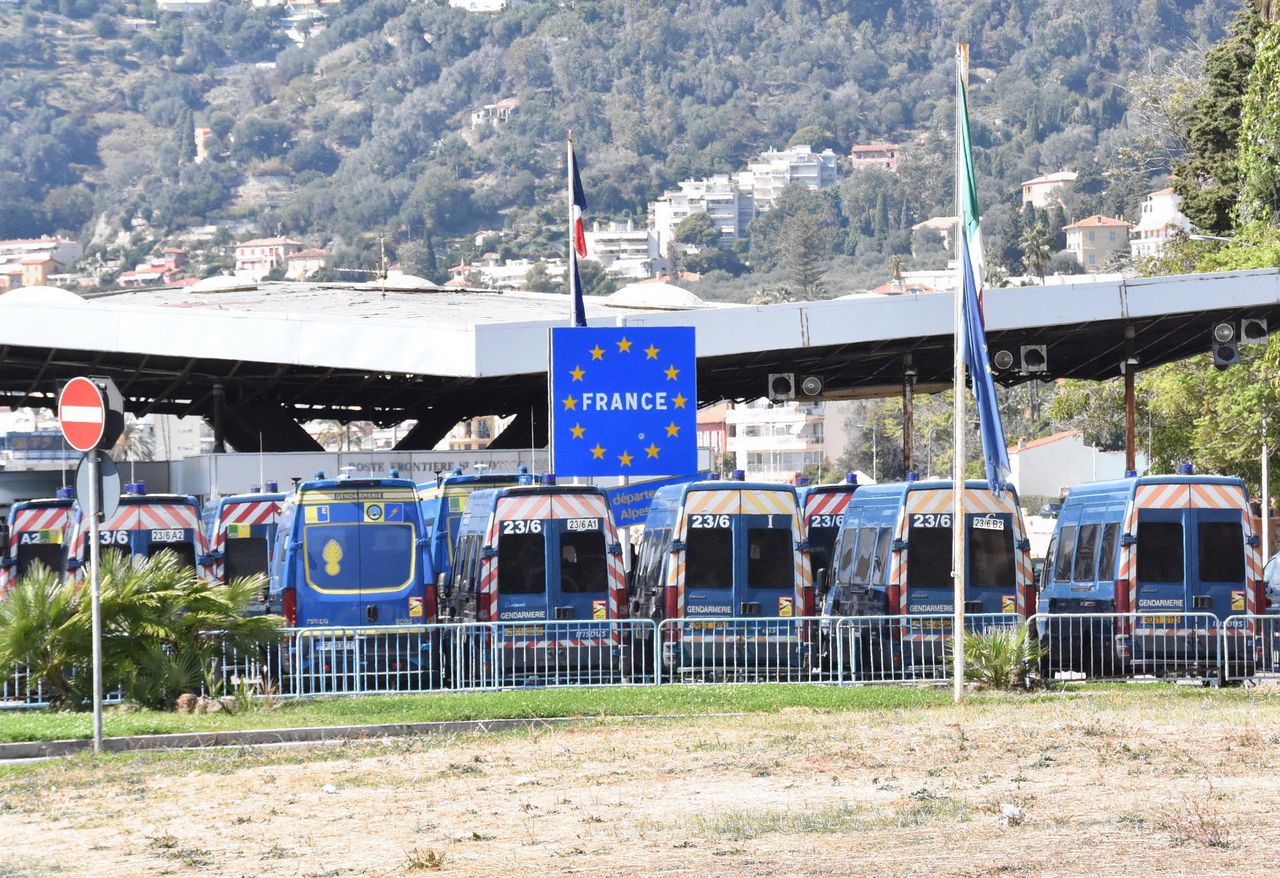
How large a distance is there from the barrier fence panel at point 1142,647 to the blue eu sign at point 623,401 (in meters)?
4.82

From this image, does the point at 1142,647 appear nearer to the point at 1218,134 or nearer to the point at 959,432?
the point at 959,432

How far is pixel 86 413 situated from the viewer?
1552 centimetres

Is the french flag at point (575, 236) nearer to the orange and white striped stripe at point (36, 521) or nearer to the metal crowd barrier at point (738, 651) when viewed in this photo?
the metal crowd barrier at point (738, 651)

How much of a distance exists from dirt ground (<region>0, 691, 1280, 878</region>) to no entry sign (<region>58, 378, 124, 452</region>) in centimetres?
244

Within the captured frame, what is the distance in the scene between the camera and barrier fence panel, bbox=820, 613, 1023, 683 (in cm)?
2066

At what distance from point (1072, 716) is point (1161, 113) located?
54.9 meters

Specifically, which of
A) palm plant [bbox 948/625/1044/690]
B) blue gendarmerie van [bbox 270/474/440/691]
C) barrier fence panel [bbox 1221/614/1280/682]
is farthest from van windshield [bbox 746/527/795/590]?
barrier fence panel [bbox 1221/614/1280/682]

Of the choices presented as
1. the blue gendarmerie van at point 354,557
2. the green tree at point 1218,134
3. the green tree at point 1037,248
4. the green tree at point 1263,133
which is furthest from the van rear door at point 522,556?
the green tree at point 1037,248

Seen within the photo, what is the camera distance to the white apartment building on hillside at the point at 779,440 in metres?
159

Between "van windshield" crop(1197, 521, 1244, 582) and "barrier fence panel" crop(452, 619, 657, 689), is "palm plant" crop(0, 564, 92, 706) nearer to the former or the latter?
"barrier fence panel" crop(452, 619, 657, 689)

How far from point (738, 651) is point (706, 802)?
8944mm

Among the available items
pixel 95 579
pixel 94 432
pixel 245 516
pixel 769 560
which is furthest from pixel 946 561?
pixel 94 432

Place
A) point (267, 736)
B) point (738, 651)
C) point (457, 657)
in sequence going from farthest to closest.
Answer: point (738, 651), point (457, 657), point (267, 736)

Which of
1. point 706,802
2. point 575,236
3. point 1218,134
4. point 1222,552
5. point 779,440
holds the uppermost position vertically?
point 1218,134
